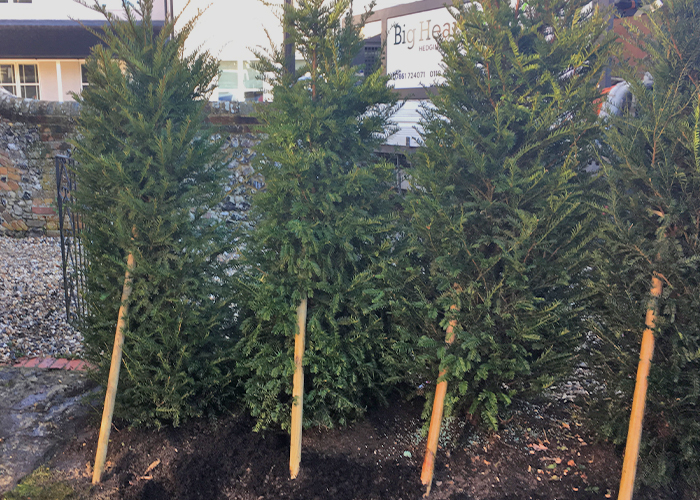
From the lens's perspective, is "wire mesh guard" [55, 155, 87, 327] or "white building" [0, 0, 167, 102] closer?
"wire mesh guard" [55, 155, 87, 327]

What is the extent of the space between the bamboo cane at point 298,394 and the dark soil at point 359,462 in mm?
88

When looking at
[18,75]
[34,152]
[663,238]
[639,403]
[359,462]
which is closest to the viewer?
[663,238]

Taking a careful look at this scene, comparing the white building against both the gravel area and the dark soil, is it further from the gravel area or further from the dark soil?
the dark soil

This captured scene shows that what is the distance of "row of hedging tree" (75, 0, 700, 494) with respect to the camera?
3.04 meters

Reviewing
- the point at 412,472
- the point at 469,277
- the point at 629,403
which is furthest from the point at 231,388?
the point at 629,403

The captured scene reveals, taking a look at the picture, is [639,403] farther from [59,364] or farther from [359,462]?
[59,364]

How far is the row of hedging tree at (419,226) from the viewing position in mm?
3041

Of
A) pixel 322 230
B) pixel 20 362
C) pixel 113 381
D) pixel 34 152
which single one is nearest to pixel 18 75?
pixel 34 152

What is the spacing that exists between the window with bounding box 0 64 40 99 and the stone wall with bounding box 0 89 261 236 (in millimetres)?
9446

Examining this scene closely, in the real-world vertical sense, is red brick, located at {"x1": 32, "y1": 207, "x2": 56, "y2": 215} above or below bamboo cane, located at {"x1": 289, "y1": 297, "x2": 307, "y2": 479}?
above

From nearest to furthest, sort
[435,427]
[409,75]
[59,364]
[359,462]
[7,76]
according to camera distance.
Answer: [435,427] < [359,462] < [59,364] < [409,75] < [7,76]

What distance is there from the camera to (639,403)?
3.01 meters

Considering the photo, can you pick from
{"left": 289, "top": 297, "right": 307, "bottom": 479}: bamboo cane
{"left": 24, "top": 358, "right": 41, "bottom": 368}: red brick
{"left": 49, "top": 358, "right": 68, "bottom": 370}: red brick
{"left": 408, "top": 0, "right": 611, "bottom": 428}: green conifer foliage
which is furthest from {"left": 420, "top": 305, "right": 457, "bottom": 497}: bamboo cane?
{"left": 24, "top": 358, "right": 41, "bottom": 368}: red brick

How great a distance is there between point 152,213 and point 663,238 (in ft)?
10.0
